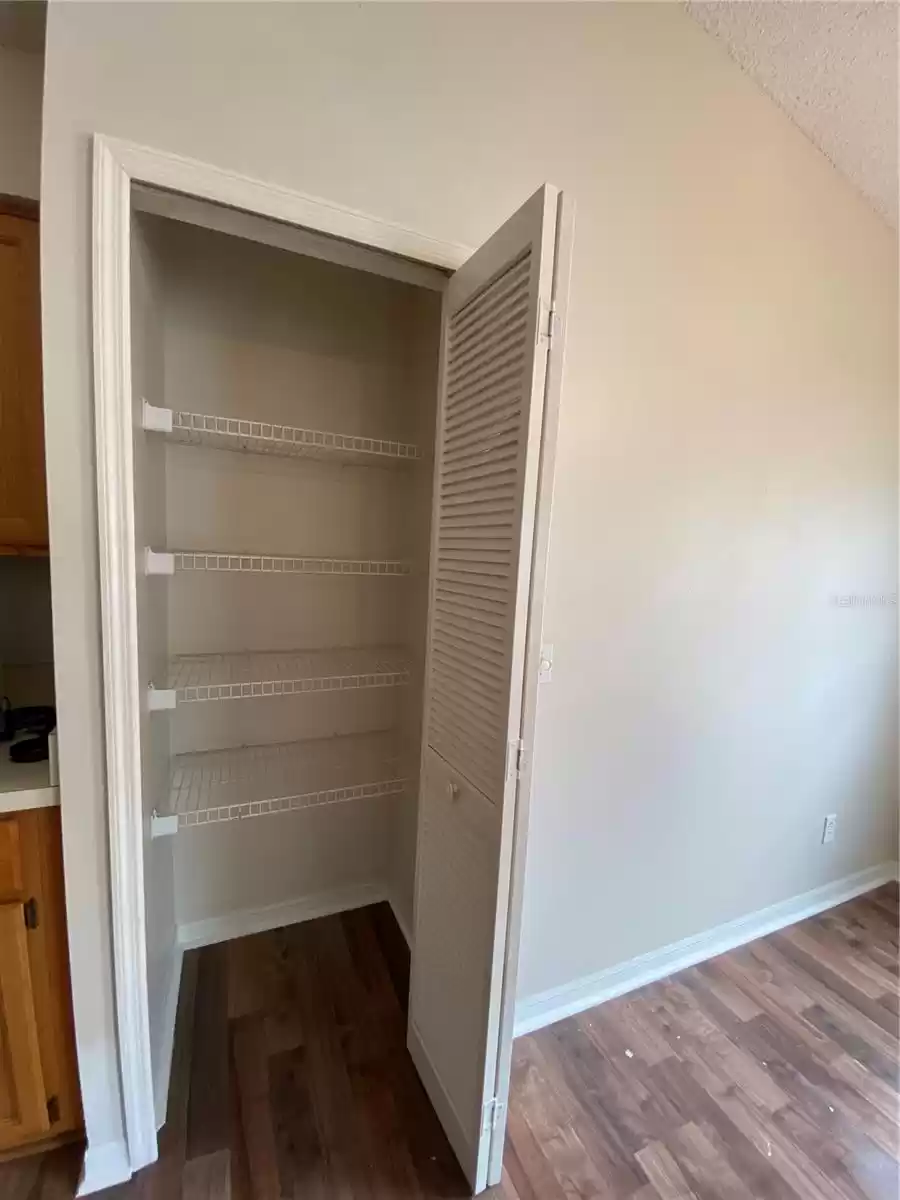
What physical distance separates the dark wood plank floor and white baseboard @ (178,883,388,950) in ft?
0.16

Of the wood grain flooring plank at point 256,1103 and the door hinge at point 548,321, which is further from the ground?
the door hinge at point 548,321

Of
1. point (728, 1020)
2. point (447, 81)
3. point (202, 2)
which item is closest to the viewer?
point (202, 2)

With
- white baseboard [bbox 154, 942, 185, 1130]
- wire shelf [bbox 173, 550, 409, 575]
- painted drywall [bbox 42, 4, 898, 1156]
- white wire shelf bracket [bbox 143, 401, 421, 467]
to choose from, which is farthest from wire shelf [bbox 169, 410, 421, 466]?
white baseboard [bbox 154, 942, 185, 1130]

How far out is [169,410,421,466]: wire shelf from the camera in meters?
A: 1.73

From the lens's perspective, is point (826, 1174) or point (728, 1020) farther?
point (728, 1020)

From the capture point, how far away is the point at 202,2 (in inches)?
41.0

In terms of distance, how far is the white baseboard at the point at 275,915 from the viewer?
2.03 m

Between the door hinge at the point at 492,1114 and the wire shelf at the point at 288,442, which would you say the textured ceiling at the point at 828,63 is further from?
the door hinge at the point at 492,1114

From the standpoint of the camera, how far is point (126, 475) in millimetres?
1083

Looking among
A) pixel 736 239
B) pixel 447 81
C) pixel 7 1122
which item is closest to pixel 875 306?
pixel 736 239

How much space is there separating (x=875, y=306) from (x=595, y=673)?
181 cm

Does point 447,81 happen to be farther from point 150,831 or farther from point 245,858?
point 245,858

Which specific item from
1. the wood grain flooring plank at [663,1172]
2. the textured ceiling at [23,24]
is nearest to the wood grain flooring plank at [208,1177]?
the wood grain flooring plank at [663,1172]

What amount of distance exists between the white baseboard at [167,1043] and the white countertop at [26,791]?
0.87 m
